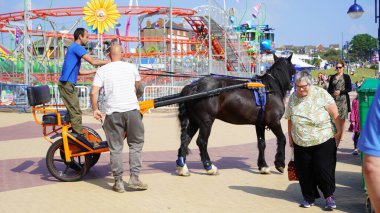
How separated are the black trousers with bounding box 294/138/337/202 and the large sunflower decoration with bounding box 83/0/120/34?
8.99 metres

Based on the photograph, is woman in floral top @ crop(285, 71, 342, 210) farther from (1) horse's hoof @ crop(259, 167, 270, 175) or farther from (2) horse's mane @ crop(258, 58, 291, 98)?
(2) horse's mane @ crop(258, 58, 291, 98)

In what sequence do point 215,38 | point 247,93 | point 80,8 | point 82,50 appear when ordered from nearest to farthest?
point 82,50 → point 247,93 → point 80,8 → point 215,38

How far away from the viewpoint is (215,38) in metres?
30.6

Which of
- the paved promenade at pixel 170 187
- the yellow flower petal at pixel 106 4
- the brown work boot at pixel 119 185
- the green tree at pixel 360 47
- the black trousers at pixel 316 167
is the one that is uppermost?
the green tree at pixel 360 47

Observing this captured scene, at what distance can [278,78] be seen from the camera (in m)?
7.57

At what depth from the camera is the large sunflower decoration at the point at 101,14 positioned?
507 inches

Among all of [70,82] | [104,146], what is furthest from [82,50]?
[104,146]

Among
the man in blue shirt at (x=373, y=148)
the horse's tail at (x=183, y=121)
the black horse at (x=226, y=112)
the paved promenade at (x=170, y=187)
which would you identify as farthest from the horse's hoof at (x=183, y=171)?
the man in blue shirt at (x=373, y=148)

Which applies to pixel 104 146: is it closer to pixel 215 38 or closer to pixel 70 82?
pixel 70 82

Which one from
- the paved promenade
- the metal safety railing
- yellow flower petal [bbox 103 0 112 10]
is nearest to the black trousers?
the paved promenade

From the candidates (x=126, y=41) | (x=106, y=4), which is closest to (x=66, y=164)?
(x=106, y=4)

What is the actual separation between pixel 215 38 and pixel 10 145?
2173cm

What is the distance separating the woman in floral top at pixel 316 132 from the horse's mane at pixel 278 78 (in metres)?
2.06

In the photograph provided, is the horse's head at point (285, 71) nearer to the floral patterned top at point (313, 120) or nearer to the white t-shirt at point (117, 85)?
the floral patterned top at point (313, 120)
